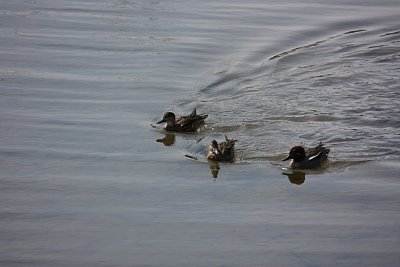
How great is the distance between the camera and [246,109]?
13781mm

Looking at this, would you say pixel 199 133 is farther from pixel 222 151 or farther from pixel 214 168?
pixel 214 168

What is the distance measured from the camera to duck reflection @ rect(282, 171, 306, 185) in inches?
446

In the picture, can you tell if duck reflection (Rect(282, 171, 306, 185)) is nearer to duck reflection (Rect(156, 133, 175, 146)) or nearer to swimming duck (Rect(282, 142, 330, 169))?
swimming duck (Rect(282, 142, 330, 169))

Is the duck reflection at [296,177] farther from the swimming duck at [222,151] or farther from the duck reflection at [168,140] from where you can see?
the duck reflection at [168,140]

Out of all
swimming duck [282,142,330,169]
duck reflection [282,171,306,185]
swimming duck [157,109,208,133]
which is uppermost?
swimming duck [157,109,208,133]

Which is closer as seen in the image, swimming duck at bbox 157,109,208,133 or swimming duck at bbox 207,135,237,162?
swimming duck at bbox 207,135,237,162

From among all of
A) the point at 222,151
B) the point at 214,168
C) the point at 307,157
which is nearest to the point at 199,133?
the point at 222,151

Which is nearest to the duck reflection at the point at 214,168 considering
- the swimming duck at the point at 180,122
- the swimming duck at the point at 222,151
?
the swimming duck at the point at 222,151

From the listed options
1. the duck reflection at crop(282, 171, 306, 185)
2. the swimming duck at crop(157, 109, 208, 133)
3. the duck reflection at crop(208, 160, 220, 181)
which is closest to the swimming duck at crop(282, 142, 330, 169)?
the duck reflection at crop(282, 171, 306, 185)

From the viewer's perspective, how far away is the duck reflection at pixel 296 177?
446 inches

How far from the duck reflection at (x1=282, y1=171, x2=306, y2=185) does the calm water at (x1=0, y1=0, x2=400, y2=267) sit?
4 centimetres

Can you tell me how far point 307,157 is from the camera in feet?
38.7

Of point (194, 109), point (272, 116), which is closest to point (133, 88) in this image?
point (194, 109)

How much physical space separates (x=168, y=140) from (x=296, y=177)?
84.5 inches
